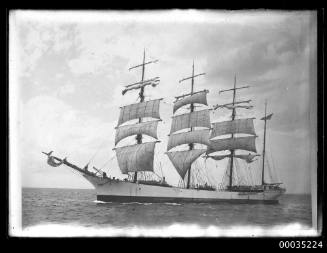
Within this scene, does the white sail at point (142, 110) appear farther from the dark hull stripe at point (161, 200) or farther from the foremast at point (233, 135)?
the dark hull stripe at point (161, 200)

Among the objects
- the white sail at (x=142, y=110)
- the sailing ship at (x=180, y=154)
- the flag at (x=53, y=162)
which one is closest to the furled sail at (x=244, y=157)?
the sailing ship at (x=180, y=154)

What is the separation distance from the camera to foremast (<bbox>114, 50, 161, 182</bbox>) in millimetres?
4328

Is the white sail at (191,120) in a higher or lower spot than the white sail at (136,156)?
higher

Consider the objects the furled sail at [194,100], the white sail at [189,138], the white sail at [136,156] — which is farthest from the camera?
the white sail at [189,138]

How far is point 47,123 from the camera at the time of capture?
427 cm

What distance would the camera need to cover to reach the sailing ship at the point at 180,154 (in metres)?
4.31

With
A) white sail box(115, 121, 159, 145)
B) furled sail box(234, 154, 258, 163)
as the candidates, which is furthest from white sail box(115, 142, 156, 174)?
furled sail box(234, 154, 258, 163)

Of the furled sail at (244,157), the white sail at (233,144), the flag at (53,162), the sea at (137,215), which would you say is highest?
the white sail at (233,144)

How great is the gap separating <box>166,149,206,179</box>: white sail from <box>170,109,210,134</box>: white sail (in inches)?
9.3

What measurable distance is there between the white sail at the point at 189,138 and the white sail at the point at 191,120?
0.22 ft

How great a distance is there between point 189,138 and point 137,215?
0.95 meters

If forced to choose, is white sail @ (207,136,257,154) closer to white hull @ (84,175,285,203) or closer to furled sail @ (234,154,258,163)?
furled sail @ (234,154,258,163)

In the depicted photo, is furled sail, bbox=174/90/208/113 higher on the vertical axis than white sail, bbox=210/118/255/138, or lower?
higher

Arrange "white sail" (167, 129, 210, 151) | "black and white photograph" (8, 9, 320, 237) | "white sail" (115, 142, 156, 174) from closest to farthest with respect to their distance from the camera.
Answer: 1. "black and white photograph" (8, 9, 320, 237)
2. "white sail" (115, 142, 156, 174)
3. "white sail" (167, 129, 210, 151)
